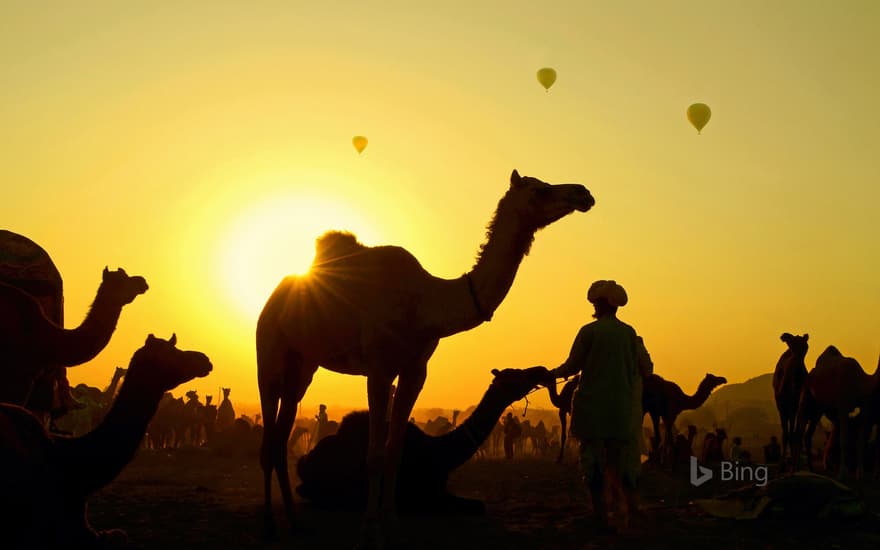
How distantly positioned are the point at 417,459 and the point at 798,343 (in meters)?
9.25

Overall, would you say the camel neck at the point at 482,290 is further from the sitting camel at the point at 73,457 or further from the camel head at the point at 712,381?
→ the camel head at the point at 712,381

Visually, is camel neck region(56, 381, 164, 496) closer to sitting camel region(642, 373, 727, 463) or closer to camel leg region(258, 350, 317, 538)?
camel leg region(258, 350, 317, 538)

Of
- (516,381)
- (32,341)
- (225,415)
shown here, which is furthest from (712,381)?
(225,415)

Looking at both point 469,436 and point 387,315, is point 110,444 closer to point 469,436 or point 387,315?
point 387,315

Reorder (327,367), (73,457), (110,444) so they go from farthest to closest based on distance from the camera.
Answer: (327,367)
(110,444)
(73,457)

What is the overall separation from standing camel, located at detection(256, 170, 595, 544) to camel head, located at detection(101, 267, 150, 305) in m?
1.60

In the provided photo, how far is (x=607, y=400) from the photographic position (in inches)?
378

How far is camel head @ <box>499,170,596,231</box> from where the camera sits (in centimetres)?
955

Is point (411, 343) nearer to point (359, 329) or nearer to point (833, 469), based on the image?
point (359, 329)

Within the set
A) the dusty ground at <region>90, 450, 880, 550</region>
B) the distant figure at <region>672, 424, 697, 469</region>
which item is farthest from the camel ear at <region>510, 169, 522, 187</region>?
the distant figure at <region>672, 424, 697, 469</region>

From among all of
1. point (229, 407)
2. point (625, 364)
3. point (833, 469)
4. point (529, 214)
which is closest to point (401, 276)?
point (529, 214)

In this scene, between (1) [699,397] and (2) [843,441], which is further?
(1) [699,397]

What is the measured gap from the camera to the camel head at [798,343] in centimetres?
1764

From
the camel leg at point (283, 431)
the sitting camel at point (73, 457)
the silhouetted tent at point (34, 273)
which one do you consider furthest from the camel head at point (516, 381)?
the silhouetted tent at point (34, 273)
